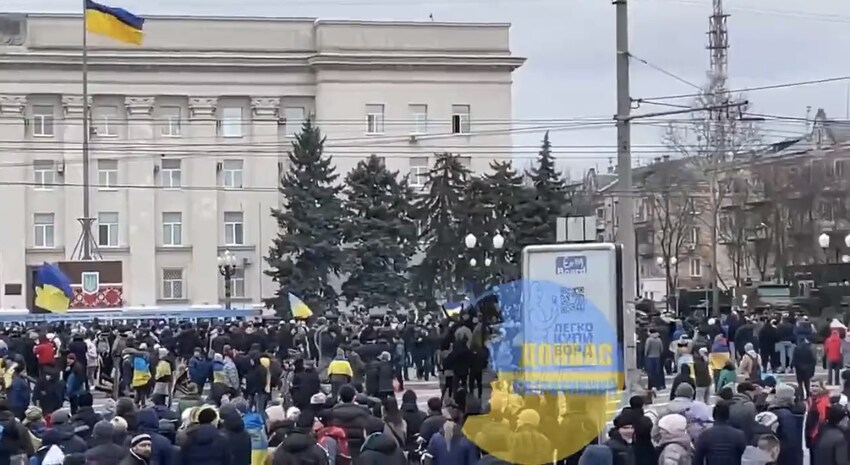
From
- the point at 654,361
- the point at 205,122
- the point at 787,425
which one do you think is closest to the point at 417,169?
the point at 205,122

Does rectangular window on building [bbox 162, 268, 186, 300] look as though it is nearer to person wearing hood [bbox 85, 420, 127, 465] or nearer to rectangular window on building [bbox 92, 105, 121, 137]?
rectangular window on building [bbox 92, 105, 121, 137]

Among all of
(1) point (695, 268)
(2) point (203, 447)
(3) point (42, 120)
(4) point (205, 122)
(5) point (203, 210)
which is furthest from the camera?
(1) point (695, 268)

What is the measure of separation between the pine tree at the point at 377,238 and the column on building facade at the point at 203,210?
545 inches

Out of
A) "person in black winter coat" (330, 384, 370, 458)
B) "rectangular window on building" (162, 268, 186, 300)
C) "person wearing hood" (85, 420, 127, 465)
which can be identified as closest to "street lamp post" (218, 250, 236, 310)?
"rectangular window on building" (162, 268, 186, 300)

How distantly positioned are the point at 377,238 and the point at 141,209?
17.5 meters

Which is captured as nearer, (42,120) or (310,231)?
(310,231)

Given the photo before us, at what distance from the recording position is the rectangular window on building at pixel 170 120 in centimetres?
7650

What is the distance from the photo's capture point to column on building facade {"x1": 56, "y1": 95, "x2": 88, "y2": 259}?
Answer: 2968 inches

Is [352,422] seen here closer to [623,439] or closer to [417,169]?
[623,439]

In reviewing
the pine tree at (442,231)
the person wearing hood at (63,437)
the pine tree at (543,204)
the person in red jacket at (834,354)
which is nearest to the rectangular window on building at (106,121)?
the pine tree at (442,231)

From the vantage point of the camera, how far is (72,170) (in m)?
75.8

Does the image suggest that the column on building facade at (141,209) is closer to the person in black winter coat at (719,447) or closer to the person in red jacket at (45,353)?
the person in red jacket at (45,353)

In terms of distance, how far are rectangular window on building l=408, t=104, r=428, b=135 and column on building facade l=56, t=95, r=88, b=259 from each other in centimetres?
1568

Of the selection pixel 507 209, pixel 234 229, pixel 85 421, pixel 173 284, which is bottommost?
pixel 85 421
